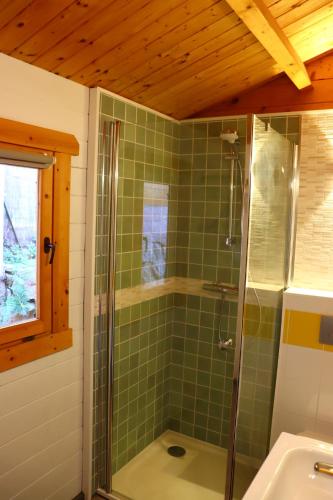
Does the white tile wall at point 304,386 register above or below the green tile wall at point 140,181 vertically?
below

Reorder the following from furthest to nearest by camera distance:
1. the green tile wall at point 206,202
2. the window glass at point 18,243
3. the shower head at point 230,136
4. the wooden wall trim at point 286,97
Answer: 1. the green tile wall at point 206,202
2. the shower head at point 230,136
3. the wooden wall trim at point 286,97
4. the window glass at point 18,243

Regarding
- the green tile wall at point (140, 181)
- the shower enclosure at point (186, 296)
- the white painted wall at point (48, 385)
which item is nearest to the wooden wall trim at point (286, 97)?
the shower enclosure at point (186, 296)

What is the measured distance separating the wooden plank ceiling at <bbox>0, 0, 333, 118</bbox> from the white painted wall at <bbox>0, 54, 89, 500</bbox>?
10 centimetres

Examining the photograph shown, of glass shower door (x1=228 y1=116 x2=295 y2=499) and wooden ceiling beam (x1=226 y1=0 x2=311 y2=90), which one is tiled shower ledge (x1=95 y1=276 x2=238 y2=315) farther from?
wooden ceiling beam (x1=226 y1=0 x2=311 y2=90)

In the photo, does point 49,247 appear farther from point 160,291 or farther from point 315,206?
point 315,206

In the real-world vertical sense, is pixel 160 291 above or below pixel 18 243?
below

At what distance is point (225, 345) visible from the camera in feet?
9.03

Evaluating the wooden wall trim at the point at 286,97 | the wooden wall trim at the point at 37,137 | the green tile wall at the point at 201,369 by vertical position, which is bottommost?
the green tile wall at the point at 201,369

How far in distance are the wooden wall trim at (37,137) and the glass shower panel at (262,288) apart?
0.87 m

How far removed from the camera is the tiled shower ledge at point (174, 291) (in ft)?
7.25

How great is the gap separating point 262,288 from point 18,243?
1.24 m

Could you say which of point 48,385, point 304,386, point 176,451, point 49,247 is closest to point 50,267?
point 49,247

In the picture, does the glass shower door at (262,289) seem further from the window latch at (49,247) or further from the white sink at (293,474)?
the window latch at (49,247)

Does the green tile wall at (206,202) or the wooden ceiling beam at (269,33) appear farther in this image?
the green tile wall at (206,202)
